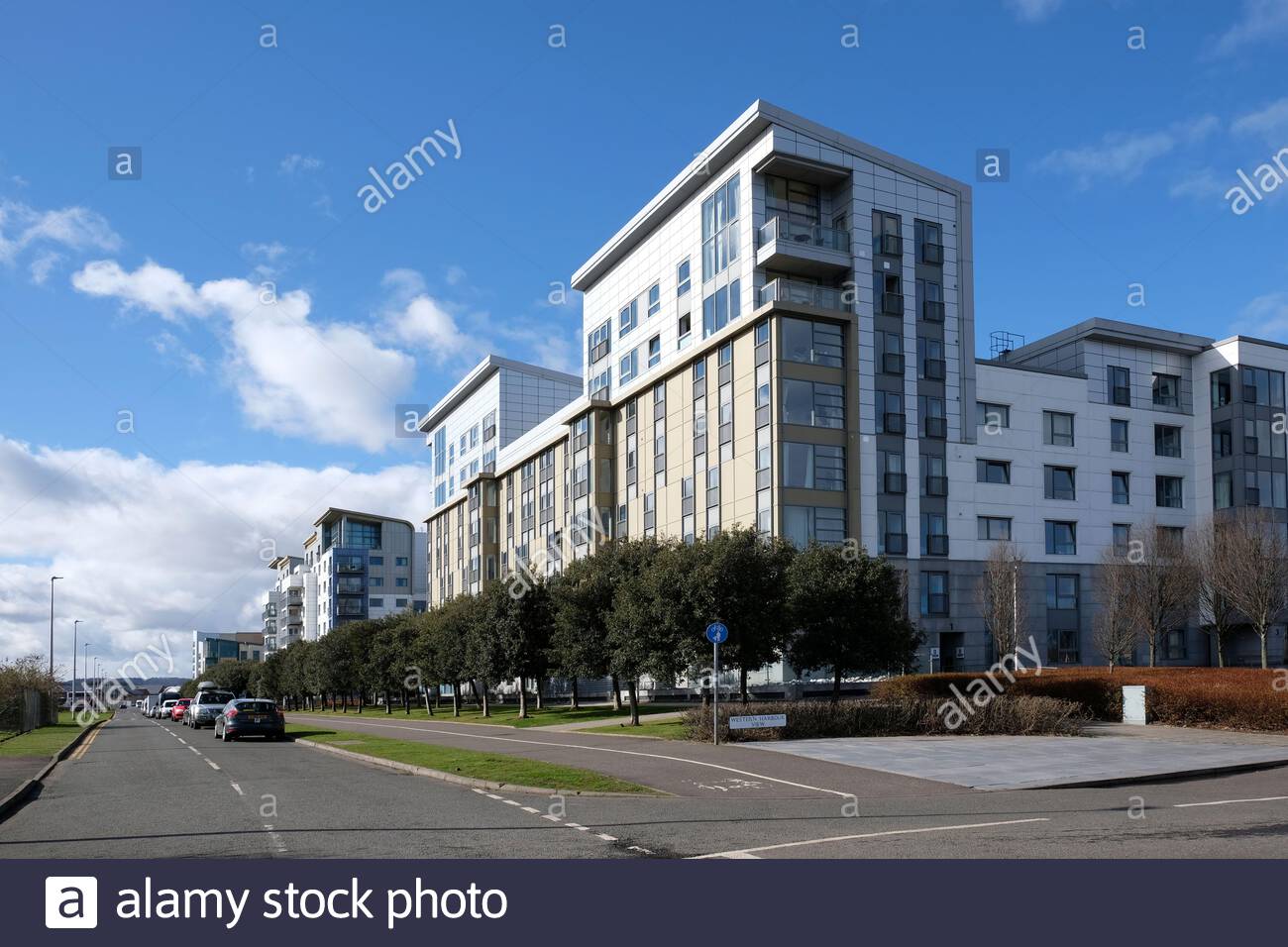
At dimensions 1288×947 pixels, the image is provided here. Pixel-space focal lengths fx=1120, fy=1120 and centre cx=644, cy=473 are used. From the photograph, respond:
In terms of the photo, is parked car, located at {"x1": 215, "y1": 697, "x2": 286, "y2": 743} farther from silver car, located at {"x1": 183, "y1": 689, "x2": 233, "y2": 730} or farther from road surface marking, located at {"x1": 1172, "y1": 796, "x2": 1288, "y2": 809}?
road surface marking, located at {"x1": 1172, "y1": 796, "x2": 1288, "y2": 809}

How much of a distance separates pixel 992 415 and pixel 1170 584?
1099cm

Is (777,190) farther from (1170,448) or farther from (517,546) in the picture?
(517,546)

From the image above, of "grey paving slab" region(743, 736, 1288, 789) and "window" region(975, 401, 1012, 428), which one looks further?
"window" region(975, 401, 1012, 428)

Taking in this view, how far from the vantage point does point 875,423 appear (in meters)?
49.2

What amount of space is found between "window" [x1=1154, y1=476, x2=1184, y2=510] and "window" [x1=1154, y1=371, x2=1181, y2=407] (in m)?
3.95

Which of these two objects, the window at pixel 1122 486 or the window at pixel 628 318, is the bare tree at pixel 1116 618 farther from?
the window at pixel 628 318

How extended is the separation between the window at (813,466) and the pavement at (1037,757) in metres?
20.8

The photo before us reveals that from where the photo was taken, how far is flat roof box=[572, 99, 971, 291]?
48.6 meters

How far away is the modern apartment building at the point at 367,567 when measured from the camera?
135m

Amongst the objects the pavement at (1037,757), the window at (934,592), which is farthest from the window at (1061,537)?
the pavement at (1037,757)

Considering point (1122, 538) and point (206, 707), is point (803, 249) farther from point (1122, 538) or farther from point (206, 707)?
point (206, 707)

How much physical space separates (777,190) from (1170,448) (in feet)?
84.7

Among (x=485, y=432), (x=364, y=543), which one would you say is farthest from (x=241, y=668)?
(x=485, y=432)

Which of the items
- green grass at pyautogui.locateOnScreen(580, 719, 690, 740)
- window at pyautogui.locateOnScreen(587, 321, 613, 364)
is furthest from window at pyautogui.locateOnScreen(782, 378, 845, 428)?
window at pyautogui.locateOnScreen(587, 321, 613, 364)
